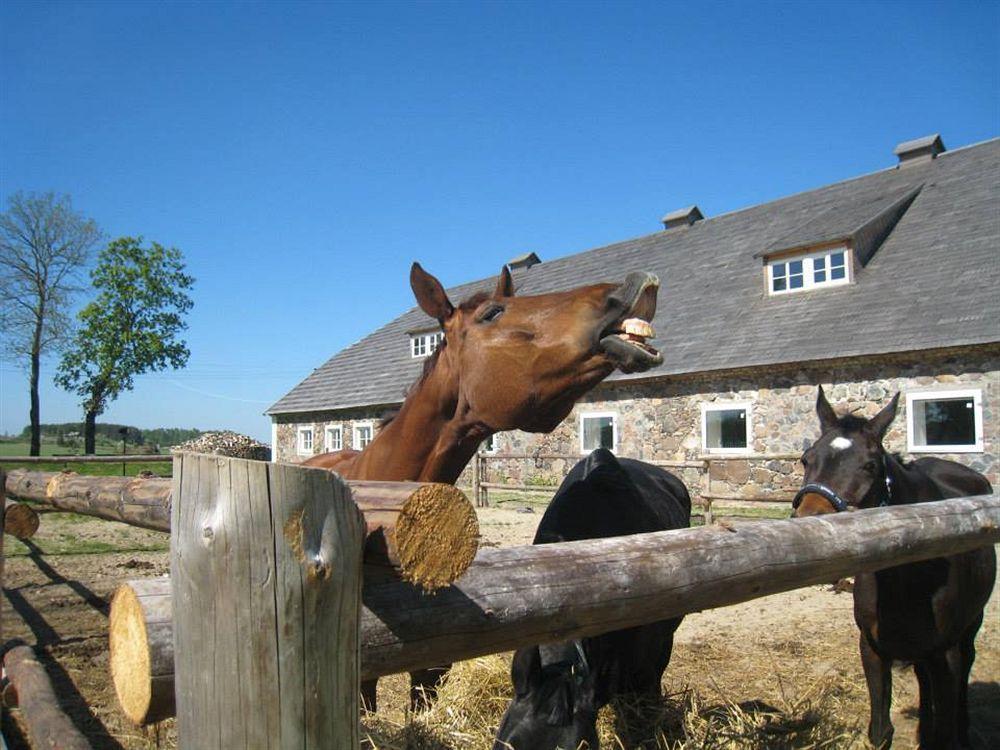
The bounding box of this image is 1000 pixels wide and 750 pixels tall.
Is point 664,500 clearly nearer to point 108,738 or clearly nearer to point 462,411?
point 462,411

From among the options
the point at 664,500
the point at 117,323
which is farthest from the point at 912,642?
the point at 117,323

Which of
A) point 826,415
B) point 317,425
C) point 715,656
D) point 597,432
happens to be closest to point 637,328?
point 826,415

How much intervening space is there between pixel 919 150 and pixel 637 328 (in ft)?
66.1

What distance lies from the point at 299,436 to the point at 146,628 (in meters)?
25.3

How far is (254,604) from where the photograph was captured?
1100 mm

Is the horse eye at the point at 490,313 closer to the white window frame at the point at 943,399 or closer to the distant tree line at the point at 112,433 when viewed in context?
the white window frame at the point at 943,399

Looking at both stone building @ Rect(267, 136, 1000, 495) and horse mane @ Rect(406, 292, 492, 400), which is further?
stone building @ Rect(267, 136, 1000, 495)

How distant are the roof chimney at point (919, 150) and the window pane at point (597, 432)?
10.7 metres

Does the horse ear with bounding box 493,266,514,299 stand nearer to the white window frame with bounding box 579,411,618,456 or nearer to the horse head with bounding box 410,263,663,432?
the horse head with bounding box 410,263,663,432

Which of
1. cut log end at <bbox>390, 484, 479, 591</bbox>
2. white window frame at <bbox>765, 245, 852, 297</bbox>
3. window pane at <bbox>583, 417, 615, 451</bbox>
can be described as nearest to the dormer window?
white window frame at <bbox>765, 245, 852, 297</bbox>

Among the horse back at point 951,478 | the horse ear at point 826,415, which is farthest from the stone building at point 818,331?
the horse ear at point 826,415

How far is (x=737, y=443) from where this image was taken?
1494cm

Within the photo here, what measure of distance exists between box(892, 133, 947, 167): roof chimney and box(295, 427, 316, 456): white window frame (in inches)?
773

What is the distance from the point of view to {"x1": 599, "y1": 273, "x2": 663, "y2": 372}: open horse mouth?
2453 mm
